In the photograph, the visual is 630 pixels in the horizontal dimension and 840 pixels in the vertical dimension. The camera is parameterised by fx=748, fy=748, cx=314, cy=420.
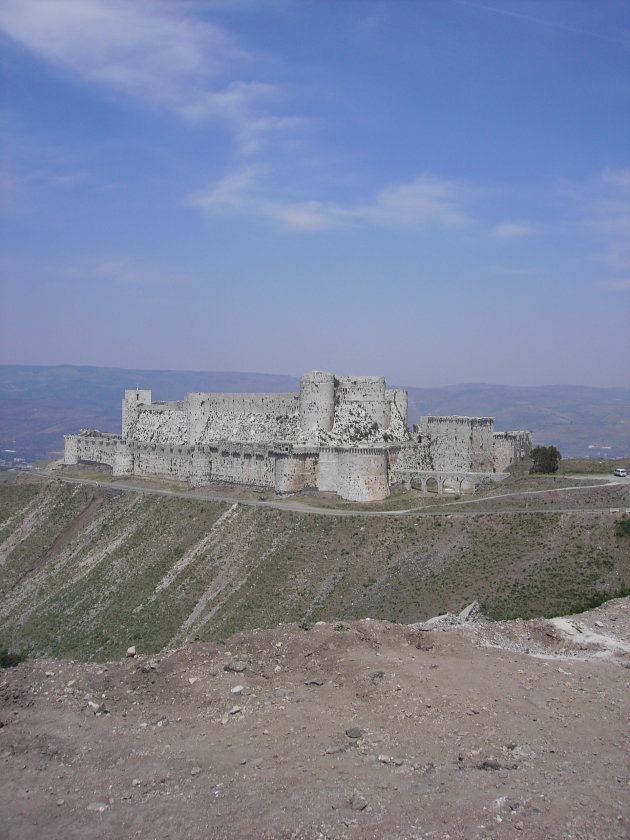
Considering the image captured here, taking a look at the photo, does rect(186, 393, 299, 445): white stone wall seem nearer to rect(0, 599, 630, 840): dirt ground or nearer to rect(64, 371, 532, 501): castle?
rect(64, 371, 532, 501): castle


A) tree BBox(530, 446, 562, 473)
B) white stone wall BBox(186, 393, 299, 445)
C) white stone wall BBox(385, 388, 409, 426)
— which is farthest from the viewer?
white stone wall BBox(186, 393, 299, 445)

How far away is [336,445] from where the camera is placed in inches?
2534

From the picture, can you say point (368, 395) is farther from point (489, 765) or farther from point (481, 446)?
point (489, 765)

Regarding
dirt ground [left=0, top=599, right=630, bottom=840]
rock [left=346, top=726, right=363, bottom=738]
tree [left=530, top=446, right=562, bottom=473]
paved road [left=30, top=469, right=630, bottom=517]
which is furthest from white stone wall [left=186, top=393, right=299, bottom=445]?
rock [left=346, top=726, right=363, bottom=738]

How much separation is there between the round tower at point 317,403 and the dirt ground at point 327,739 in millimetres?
44249

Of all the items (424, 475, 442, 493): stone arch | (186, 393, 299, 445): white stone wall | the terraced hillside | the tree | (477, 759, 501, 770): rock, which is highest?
(186, 393, 299, 445): white stone wall

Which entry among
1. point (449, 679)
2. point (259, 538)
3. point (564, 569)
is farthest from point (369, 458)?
point (449, 679)

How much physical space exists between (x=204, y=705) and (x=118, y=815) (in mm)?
4639

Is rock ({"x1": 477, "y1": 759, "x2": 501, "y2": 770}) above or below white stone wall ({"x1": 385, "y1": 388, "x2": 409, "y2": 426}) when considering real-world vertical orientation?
below

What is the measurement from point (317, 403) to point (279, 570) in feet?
71.2

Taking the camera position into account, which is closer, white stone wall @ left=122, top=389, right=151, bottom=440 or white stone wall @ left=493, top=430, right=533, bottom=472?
white stone wall @ left=493, top=430, right=533, bottom=472

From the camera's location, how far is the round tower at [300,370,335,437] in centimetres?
6800

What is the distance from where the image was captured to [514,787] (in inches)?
580

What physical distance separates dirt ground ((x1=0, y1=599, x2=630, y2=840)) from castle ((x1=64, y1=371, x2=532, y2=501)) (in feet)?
130
